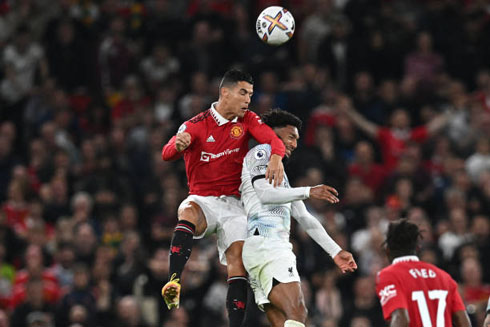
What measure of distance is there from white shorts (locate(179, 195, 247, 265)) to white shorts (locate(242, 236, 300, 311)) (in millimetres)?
194

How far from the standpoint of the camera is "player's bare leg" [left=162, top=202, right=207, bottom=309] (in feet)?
27.0

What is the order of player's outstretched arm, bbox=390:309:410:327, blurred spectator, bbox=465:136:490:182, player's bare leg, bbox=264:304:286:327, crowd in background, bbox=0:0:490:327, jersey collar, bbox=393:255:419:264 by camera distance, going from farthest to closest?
1. blurred spectator, bbox=465:136:490:182
2. crowd in background, bbox=0:0:490:327
3. player's bare leg, bbox=264:304:286:327
4. jersey collar, bbox=393:255:419:264
5. player's outstretched arm, bbox=390:309:410:327

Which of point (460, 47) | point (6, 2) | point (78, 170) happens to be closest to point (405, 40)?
point (460, 47)

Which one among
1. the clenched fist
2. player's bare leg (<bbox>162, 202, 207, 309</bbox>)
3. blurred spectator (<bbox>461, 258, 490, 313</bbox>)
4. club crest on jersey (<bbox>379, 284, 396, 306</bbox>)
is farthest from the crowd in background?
club crest on jersey (<bbox>379, 284, 396, 306</bbox>)

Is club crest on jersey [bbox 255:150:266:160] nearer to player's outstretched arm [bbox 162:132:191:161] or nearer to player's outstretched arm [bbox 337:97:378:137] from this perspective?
player's outstretched arm [bbox 162:132:191:161]

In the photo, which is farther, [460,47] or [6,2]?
[6,2]

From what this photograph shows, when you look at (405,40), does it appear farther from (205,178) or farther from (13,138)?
(205,178)

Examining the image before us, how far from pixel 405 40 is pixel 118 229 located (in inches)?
235

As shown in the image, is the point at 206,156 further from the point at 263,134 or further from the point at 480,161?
the point at 480,161

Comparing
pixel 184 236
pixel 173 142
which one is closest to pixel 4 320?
pixel 184 236

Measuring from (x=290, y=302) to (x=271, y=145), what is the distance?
1.37m

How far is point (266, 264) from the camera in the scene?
8.14 m

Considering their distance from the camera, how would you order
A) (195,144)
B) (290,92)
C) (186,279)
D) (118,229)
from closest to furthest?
(195,144) < (186,279) < (118,229) < (290,92)

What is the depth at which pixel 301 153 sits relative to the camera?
1430 cm
